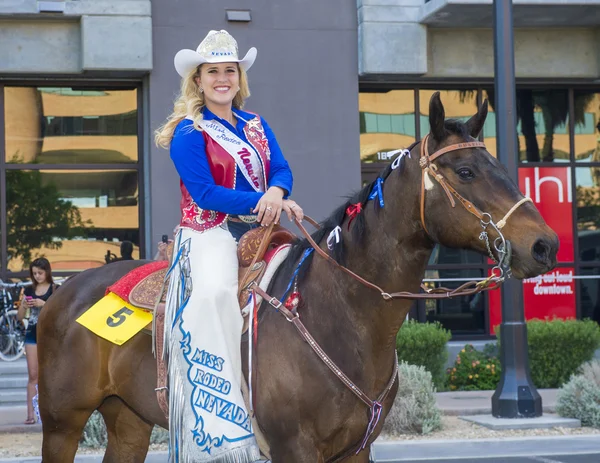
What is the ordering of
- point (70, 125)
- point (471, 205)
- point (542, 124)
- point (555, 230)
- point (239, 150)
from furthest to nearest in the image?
point (542, 124) → point (555, 230) → point (70, 125) → point (239, 150) → point (471, 205)

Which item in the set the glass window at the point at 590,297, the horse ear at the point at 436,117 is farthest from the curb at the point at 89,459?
the glass window at the point at 590,297

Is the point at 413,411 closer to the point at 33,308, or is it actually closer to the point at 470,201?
the point at 33,308

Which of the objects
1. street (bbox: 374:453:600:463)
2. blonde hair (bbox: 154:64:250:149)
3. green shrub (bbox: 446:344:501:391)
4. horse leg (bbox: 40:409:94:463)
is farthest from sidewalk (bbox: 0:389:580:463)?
blonde hair (bbox: 154:64:250:149)

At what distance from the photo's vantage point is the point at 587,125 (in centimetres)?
1664

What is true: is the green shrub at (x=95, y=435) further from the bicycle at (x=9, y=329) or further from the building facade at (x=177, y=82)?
the building facade at (x=177, y=82)

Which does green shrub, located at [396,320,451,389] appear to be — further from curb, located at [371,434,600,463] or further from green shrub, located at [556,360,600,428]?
curb, located at [371,434,600,463]

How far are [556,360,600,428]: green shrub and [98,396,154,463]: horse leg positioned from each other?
23.1 feet

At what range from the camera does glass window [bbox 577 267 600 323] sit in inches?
655

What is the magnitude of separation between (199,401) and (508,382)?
7.37 meters

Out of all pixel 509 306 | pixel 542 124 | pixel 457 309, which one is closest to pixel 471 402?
pixel 509 306

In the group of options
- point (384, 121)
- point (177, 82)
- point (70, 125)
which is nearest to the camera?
point (177, 82)

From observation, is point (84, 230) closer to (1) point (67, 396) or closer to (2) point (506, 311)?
(2) point (506, 311)

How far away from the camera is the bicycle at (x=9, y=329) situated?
14211 mm

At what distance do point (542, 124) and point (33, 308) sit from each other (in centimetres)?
966
